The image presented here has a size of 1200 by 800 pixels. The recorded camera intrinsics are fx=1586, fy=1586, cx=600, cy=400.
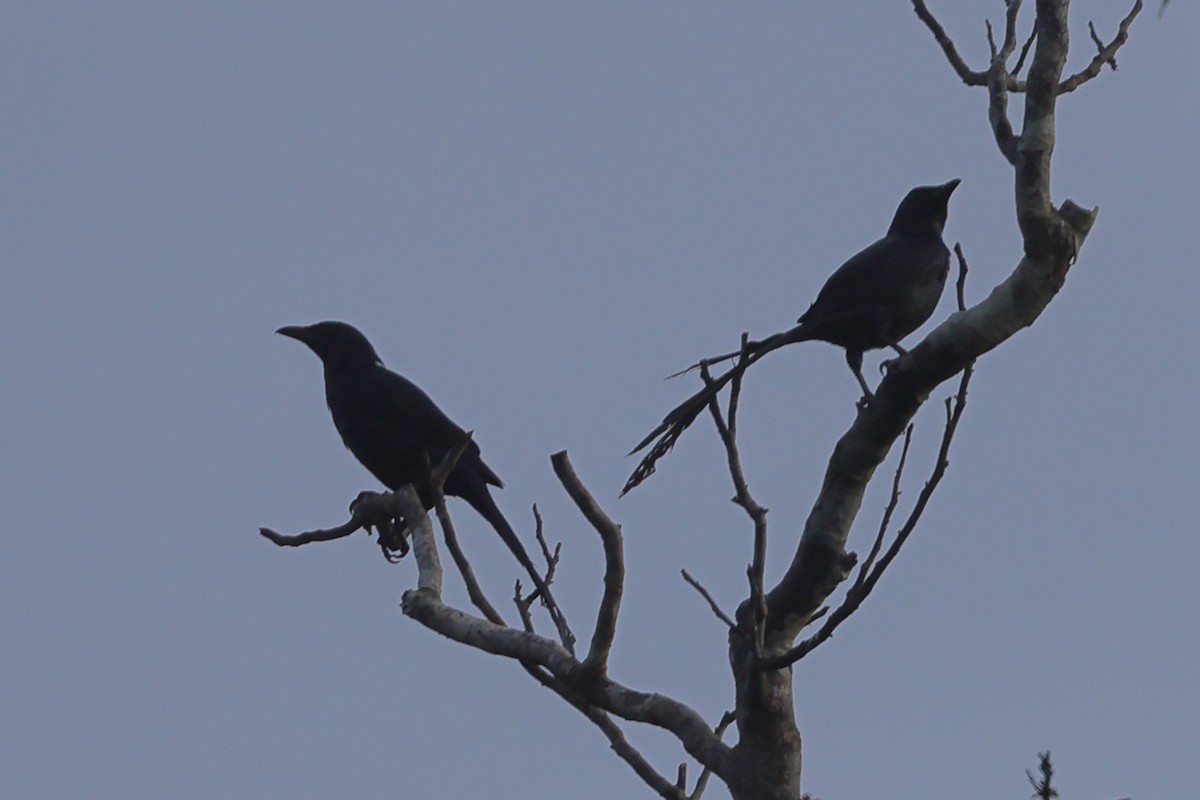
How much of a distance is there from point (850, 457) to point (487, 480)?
3315 millimetres

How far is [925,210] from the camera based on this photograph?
688 centimetres

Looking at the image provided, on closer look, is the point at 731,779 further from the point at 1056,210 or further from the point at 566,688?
the point at 1056,210

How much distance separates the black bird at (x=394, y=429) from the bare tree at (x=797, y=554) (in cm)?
265

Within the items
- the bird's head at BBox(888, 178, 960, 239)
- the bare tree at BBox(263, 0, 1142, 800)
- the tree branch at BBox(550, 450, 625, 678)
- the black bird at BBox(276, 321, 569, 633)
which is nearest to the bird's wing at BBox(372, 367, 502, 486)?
the black bird at BBox(276, 321, 569, 633)

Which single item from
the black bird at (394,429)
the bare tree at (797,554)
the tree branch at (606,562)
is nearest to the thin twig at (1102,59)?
the bare tree at (797,554)

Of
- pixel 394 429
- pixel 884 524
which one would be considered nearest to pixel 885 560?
pixel 884 524

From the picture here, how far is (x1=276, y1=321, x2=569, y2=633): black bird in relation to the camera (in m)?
6.45

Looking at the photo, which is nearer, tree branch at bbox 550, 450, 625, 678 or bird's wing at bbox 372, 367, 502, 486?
tree branch at bbox 550, 450, 625, 678

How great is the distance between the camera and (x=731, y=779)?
294 cm

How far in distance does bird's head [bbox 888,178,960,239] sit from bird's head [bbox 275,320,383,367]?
7.70 feet

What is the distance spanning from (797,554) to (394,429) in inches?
139

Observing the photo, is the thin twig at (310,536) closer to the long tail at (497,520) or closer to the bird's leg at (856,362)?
the long tail at (497,520)

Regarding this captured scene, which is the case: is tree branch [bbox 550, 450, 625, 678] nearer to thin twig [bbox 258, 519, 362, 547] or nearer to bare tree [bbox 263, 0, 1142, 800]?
bare tree [bbox 263, 0, 1142, 800]

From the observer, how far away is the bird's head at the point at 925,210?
6.81 meters
